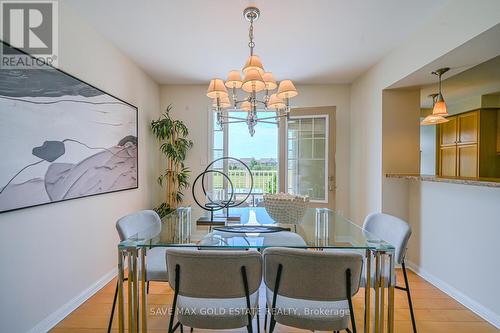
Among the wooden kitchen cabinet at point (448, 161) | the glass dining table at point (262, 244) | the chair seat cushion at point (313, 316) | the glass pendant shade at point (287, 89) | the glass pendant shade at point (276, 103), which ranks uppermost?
the glass pendant shade at point (287, 89)

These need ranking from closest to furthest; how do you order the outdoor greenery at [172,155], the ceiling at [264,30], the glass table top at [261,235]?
the glass table top at [261,235]
the ceiling at [264,30]
the outdoor greenery at [172,155]

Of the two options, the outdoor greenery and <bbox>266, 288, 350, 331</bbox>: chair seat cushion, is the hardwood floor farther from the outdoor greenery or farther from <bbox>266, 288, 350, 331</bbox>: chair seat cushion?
the outdoor greenery

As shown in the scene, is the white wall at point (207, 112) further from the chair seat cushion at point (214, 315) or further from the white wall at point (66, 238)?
the chair seat cushion at point (214, 315)

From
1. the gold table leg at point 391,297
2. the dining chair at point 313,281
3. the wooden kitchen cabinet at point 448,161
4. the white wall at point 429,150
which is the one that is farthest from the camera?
the white wall at point 429,150

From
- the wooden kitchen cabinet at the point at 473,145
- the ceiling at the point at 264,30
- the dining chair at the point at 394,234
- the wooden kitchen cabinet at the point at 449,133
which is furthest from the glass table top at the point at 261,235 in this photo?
the wooden kitchen cabinet at the point at 449,133

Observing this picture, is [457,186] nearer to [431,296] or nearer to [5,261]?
[431,296]

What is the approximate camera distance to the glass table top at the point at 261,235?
4.77 ft

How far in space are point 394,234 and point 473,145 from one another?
3452 mm

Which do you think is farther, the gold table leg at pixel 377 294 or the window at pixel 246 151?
the window at pixel 246 151

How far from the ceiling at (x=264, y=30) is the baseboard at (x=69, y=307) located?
240cm

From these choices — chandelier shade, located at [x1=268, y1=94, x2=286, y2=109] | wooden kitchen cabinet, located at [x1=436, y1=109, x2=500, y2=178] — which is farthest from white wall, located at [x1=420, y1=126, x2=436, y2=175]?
chandelier shade, located at [x1=268, y1=94, x2=286, y2=109]

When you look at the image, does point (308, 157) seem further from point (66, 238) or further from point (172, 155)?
point (66, 238)

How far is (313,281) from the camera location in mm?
1155

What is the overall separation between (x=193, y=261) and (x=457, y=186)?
2.45 meters
